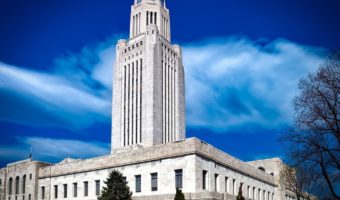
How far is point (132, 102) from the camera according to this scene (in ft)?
256

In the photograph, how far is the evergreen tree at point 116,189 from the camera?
3412 centimetres

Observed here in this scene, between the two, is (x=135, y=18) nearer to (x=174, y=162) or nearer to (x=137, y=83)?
(x=137, y=83)

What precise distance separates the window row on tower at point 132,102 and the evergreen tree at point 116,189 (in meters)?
38.0

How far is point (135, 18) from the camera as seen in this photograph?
86688mm

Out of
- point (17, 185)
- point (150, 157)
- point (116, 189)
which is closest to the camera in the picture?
point (116, 189)

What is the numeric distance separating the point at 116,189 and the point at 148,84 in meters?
42.7

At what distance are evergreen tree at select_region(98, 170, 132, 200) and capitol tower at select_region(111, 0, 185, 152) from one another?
118ft

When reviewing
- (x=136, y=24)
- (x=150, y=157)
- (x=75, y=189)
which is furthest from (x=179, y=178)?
(x=136, y=24)

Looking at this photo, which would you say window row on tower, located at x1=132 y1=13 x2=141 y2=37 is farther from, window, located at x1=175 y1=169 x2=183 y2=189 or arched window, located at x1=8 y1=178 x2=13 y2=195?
window, located at x1=175 y1=169 x2=183 y2=189

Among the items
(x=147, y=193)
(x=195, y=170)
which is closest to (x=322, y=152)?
(x=195, y=170)

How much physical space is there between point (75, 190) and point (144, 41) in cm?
4283

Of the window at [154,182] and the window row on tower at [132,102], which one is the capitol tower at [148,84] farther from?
the window at [154,182]

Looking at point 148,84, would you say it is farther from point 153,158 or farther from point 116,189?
point 116,189

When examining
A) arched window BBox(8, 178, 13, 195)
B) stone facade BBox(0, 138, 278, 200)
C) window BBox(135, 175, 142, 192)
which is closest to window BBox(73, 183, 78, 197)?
stone facade BBox(0, 138, 278, 200)
